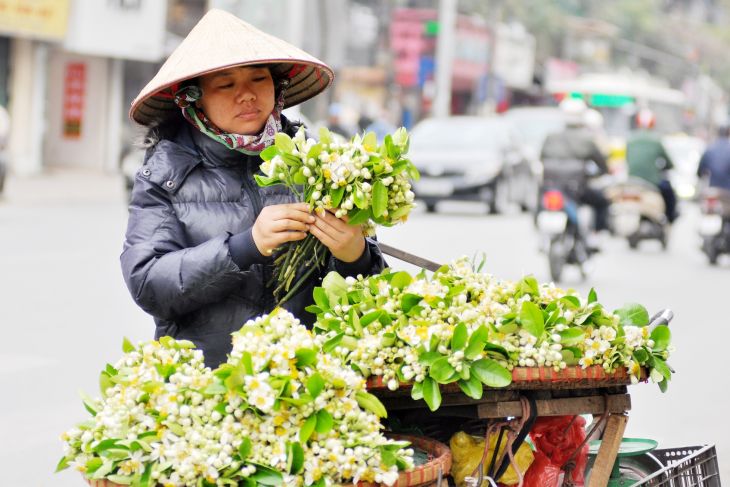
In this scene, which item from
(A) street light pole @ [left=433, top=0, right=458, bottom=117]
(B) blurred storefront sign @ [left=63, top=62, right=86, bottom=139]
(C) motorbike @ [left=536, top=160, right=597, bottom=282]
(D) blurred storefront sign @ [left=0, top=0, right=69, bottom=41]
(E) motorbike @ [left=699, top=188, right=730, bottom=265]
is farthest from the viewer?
(A) street light pole @ [left=433, top=0, right=458, bottom=117]

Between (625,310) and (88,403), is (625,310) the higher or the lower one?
the higher one

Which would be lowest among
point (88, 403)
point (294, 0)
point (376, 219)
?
point (88, 403)

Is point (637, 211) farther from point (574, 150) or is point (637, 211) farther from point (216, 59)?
point (216, 59)

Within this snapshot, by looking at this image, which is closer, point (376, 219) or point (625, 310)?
point (376, 219)

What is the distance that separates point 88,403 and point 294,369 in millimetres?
503

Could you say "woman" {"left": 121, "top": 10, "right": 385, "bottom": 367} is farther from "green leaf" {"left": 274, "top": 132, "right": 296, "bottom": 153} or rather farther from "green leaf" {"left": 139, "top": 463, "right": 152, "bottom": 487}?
"green leaf" {"left": 139, "top": 463, "right": 152, "bottom": 487}

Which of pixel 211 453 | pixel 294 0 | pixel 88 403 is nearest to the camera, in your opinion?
pixel 211 453

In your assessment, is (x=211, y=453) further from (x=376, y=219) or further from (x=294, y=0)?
(x=294, y=0)

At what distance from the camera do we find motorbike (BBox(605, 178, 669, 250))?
17078 millimetres

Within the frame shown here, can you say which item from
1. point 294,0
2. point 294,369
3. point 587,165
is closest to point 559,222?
point 587,165

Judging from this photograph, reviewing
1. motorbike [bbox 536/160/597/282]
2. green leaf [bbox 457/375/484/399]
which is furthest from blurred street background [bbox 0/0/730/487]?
green leaf [bbox 457/375/484/399]

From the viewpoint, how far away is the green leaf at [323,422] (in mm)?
2487

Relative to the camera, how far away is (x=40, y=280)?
11008 millimetres

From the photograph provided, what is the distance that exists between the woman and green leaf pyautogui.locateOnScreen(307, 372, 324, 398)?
596mm
